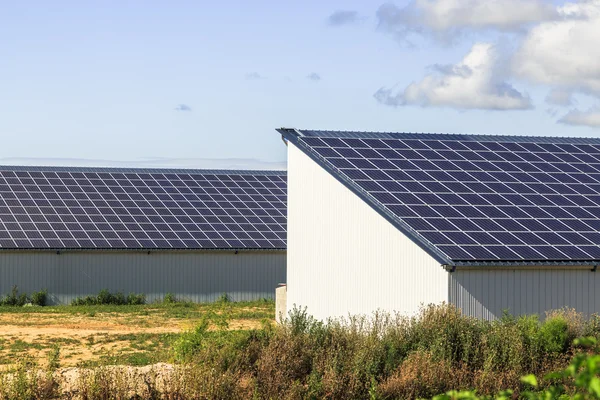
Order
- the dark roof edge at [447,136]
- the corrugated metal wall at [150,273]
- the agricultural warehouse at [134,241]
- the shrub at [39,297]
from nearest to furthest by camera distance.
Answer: the dark roof edge at [447,136], the shrub at [39,297], the corrugated metal wall at [150,273], the agricultural warehouse at [134,241]

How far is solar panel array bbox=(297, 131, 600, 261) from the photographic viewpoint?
23.0 meters

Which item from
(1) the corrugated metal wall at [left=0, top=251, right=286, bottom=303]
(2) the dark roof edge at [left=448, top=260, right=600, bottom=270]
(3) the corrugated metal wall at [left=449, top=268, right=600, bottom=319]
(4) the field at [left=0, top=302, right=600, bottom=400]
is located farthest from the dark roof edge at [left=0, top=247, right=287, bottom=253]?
(2) the dark roof edge at [left=448, top=260, right=600, bottom=270]

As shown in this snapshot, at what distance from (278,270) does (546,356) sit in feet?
81.0

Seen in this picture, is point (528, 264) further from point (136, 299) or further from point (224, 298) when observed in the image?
point (136, 299)

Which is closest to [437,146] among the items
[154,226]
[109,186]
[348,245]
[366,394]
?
[348,245]

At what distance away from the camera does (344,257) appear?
1009 inches

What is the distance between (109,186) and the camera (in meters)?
47.7

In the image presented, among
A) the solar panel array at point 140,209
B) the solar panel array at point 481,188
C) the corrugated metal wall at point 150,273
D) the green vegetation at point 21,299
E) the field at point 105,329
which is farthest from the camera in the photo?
the solar panel array at point 140,209

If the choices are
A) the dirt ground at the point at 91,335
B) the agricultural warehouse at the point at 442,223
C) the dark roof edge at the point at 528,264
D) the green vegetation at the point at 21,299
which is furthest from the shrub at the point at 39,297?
the dark roof edge at the point at 528,264

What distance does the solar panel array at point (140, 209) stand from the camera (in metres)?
41.4

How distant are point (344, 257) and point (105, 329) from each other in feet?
33.4

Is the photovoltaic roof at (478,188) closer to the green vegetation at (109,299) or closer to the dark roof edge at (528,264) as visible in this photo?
the dark roof edge at (528,264)

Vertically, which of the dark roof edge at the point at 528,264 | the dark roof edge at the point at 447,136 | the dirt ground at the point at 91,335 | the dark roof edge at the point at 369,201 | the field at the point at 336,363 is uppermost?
the dark roof edge at the point at 447,136

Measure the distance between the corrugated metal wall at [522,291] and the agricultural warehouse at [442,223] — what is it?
0.08 feet
